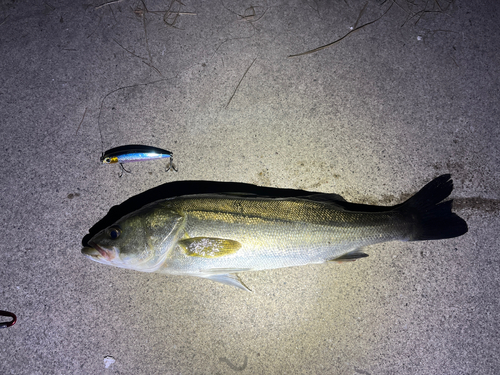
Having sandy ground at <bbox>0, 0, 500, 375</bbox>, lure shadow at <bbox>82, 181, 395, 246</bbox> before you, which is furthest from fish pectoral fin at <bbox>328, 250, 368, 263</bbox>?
lure shadow at <bbox>82, 181, 395, 246</bbox>

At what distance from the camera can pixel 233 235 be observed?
2441mm

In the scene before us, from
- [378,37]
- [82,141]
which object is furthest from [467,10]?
[82,141]

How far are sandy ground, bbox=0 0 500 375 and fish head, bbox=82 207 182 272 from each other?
25.9 inches

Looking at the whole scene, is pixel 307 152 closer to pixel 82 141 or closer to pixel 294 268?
pixel 294 268

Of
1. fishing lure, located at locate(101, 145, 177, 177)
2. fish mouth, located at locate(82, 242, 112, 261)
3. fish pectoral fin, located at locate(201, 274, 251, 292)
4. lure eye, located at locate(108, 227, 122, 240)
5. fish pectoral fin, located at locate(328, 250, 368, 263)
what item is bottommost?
fish pectoral fin, located at locate(201, 274, 251, 292)

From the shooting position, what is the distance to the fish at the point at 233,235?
245 centimetres

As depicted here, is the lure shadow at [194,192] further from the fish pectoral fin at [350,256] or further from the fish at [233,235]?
the fish pectoral fin at [350,256]

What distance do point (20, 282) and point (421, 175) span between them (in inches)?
196

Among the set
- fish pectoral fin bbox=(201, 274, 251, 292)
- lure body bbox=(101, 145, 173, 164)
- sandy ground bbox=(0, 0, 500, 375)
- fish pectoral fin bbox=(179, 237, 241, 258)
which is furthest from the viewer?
sandy ground bbox=(0, 0, 500, 375)

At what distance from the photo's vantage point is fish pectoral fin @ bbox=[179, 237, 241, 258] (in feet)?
7.98

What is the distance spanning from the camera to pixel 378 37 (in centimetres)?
337

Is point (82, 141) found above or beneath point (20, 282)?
above

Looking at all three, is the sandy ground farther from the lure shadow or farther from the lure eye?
the lure eye

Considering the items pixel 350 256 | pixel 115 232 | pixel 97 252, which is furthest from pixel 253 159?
pixel 97 252
